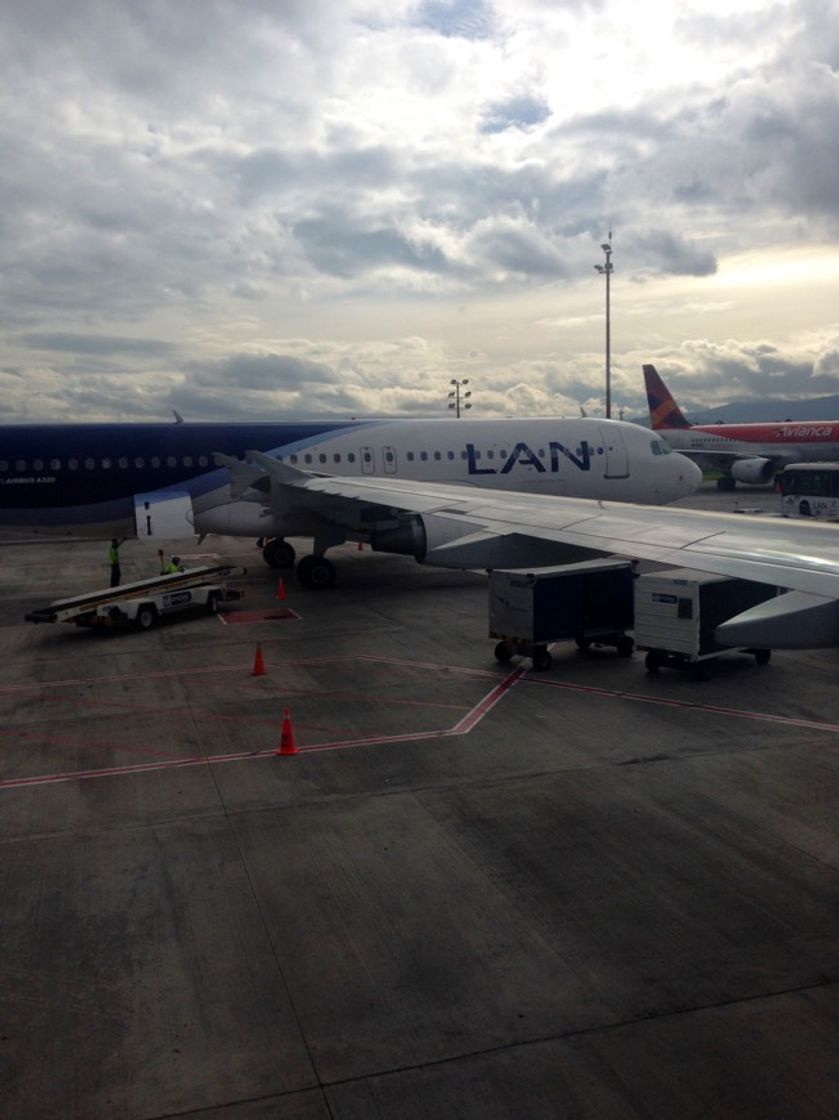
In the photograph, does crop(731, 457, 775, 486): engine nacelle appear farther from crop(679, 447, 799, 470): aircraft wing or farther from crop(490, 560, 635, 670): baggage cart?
crop(490, 560, 635, 670): baggage cart

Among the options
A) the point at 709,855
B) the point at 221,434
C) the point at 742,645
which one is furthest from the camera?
Answer: the point at 221,434

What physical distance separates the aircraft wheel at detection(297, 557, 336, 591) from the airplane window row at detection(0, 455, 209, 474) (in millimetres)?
4863

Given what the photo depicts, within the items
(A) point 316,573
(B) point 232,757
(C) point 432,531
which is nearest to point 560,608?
(C) point 432,531

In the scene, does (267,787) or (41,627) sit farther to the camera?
(41,627)

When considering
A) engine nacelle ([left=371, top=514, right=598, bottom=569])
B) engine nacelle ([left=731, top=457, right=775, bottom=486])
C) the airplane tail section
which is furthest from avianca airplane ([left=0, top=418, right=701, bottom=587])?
the airplane tail section

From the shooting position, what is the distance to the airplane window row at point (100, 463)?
2761 cm

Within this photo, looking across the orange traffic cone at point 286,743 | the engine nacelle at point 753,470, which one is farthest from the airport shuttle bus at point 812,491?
the orange traffic cone at point 286,743

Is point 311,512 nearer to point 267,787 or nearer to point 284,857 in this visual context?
point 267,787

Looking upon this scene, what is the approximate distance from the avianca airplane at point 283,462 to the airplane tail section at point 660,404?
47.6m

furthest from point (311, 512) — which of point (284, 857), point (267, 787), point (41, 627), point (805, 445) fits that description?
point (805, 445)

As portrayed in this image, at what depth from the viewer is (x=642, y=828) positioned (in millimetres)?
10516

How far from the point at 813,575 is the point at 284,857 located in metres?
6.16

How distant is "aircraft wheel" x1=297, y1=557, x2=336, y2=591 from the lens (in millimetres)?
27422

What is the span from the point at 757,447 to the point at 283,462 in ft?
165
